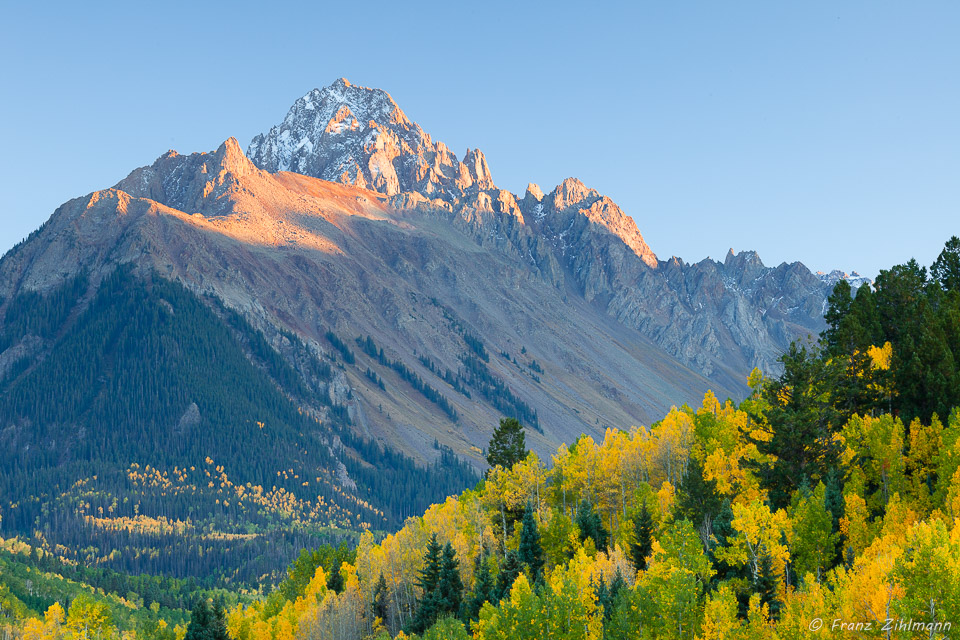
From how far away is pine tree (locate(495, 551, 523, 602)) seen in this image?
73.5 m

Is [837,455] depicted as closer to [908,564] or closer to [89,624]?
[908,564]

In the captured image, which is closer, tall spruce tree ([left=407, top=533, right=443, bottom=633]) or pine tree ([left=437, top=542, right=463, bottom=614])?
tall spruce tree ([left=407, top=533, right=443, bottom=633])

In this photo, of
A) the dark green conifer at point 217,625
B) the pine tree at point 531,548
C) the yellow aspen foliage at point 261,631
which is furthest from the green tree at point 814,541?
the yellow aspen foliage at point 261,631

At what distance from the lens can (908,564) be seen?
1666 inches

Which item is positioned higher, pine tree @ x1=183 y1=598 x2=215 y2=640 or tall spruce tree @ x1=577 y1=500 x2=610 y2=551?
tall spruce tree @ x1=577 y1=500 x2=610 y2=551

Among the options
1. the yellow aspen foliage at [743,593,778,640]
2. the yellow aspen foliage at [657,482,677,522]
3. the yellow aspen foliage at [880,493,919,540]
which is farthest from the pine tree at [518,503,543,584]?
the yellow aspen foliage at [880,493,919,540]

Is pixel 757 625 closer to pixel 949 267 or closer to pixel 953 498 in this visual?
pixel 953 498

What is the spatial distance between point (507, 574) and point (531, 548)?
19.0 feet

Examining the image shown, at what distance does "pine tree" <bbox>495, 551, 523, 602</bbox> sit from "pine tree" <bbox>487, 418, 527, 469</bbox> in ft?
90.1

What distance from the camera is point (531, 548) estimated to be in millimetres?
79750

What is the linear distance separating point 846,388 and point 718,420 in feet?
63.5

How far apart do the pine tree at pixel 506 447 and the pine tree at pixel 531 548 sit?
74.3 ft

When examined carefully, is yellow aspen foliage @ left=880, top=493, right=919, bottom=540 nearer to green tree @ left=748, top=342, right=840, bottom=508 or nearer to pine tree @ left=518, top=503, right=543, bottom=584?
green tree @ left=748, top=342, right=840, bottom=508

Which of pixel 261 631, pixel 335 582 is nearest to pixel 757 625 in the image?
pixel 261 631
